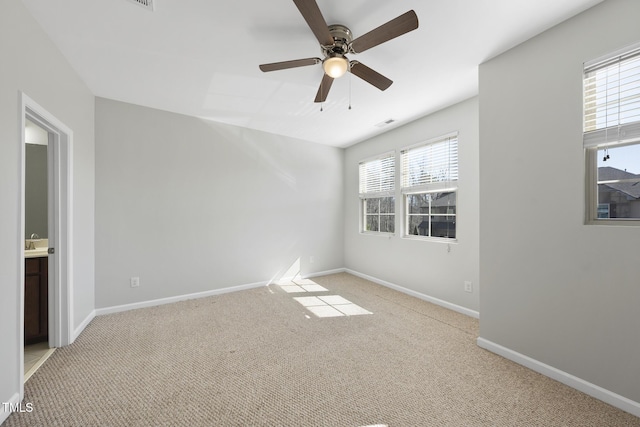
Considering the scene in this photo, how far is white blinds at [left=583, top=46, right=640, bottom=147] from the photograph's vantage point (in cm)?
167

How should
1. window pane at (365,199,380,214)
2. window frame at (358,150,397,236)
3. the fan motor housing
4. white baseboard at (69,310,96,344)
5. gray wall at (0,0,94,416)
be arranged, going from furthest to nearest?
window pane at (365,199,380,214) → window frame at (358,150,397,236) → white baseboard at (69,310,96,344) → the fan motor housing → gray wall at (0,0,94,416)

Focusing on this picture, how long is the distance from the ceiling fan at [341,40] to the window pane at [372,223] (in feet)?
9.28

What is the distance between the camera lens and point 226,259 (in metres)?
3.97

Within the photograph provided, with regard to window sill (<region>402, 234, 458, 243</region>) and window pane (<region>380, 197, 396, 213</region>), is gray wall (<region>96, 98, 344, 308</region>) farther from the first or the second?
window sill (<region>402, 234, 458, 243</region>)

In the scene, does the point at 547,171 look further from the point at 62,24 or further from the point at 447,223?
the point at 62,24

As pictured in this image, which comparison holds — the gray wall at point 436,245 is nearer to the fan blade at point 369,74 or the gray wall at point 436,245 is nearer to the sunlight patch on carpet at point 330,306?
the sunlight patch on carpet at point 330,306

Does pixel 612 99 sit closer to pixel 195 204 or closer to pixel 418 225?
pixel 418 225

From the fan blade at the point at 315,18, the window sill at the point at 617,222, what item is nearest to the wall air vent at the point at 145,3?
the fan blade at the point at 315,18

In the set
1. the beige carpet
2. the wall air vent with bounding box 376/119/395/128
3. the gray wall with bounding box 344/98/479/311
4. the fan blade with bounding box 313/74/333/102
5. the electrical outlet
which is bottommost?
the beige carpet

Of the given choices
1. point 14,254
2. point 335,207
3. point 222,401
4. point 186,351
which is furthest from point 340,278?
point 14,254

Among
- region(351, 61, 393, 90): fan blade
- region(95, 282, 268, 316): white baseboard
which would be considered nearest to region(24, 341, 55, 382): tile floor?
region(95, 282, 268, 316): white baseboard

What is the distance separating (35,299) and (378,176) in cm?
461

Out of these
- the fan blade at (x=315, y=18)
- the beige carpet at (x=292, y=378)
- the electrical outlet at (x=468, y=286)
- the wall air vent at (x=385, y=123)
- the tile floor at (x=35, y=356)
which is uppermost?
the wall air vent at (x=385, y=123)

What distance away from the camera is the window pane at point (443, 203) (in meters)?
3.40
